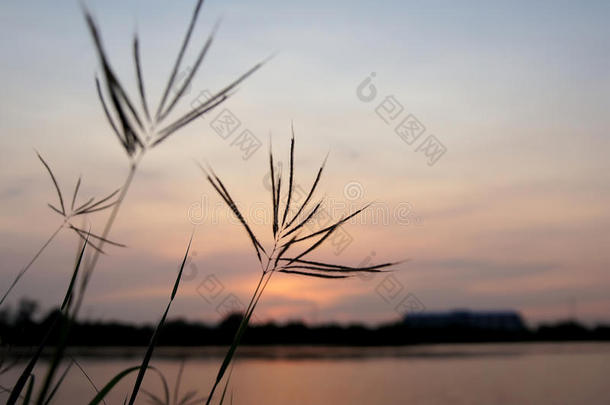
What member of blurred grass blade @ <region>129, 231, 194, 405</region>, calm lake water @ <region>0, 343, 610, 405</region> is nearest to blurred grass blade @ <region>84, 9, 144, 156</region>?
blurred grass blade @ <region>129, 231, 194, 405</region>

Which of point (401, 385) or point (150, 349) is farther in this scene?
point (401, 385)

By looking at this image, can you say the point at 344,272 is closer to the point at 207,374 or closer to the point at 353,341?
the point at 207,374

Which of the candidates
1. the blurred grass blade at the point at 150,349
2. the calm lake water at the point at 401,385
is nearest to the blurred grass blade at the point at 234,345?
the blurred grass blade at the point at 150,349

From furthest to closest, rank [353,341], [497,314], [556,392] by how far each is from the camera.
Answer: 1. [497,314]
2. [353,341]
3. [556,392]

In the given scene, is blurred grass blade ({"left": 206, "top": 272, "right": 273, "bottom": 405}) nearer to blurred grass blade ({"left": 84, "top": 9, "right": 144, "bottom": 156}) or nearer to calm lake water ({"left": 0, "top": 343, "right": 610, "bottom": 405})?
blurred grass blade ({"left": 84, "top": 9, "right": 144, "bottom": 156})

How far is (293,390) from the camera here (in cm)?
2400

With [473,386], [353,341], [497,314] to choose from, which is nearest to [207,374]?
[473,386]

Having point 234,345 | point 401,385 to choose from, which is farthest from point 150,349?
point 401,385

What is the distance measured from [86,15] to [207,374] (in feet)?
91.3

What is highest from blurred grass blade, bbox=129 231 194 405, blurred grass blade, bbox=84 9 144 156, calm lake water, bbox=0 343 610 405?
calm lake water, bbox=0 343 610 405

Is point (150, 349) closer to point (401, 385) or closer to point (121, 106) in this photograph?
point (121, 106)

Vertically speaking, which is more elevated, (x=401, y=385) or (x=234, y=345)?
(x=401, y=385)

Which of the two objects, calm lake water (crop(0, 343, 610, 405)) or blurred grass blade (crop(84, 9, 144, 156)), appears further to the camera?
calm lake water (crop(0, 343, 610, 405))

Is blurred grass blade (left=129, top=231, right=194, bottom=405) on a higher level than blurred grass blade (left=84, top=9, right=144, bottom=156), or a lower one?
lower
